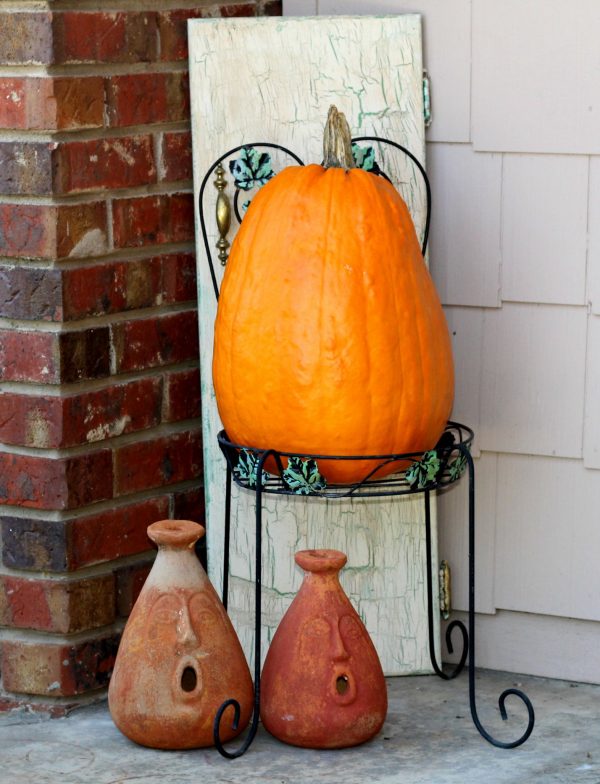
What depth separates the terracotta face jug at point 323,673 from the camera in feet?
7.27

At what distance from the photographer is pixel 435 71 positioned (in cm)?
255

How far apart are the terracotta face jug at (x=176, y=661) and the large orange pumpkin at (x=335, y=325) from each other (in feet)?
0.83

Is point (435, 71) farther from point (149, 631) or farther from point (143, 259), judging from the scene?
point (149, 631)

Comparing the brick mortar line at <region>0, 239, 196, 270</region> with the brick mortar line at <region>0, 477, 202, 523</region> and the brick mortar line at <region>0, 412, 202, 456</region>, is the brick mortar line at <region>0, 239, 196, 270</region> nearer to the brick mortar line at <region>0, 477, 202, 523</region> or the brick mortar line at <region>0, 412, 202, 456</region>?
the brick mortar line at <region>0, 412, 202, 456</region>

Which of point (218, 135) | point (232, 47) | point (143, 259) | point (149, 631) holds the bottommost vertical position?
point (149, 631)

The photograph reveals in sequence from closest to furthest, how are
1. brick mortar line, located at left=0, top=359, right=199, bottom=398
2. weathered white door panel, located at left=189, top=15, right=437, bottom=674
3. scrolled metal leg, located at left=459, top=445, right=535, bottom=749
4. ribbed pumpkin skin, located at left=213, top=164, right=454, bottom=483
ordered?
ribbed pumpkin skin, located at left=213, top=164, right=454, bottom=483, scrolled metal leg, located at left=459, top=445, right=535, bottom=749, brick mortar line, located at left=0, top=359, right=199, bottom=398, weathered white door panel, located at left=189, top=15, right=437, bottom=674

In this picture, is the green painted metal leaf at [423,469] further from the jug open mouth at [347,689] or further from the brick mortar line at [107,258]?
the brick mortar line at [107,258]

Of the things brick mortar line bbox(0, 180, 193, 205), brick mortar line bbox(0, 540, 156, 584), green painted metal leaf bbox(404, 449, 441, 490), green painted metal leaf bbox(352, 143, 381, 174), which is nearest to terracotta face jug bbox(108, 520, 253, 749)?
brick mortar line bbox(0, 540, 156, 584)

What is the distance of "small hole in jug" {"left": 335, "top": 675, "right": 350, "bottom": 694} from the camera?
2.22m

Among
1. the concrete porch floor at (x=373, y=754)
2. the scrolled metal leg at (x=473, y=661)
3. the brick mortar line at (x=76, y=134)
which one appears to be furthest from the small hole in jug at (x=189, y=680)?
the brick mortar line at (x=76, y=134)

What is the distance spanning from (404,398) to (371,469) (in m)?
0.13

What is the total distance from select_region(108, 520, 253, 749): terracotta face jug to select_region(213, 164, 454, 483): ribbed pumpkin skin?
0.82 feet

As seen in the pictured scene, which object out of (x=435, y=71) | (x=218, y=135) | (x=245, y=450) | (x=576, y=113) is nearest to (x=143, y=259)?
(x=218, y=135)

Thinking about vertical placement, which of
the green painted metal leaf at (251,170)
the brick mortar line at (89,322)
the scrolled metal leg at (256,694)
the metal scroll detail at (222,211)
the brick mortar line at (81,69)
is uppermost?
the brick mortar line at (81,69)
